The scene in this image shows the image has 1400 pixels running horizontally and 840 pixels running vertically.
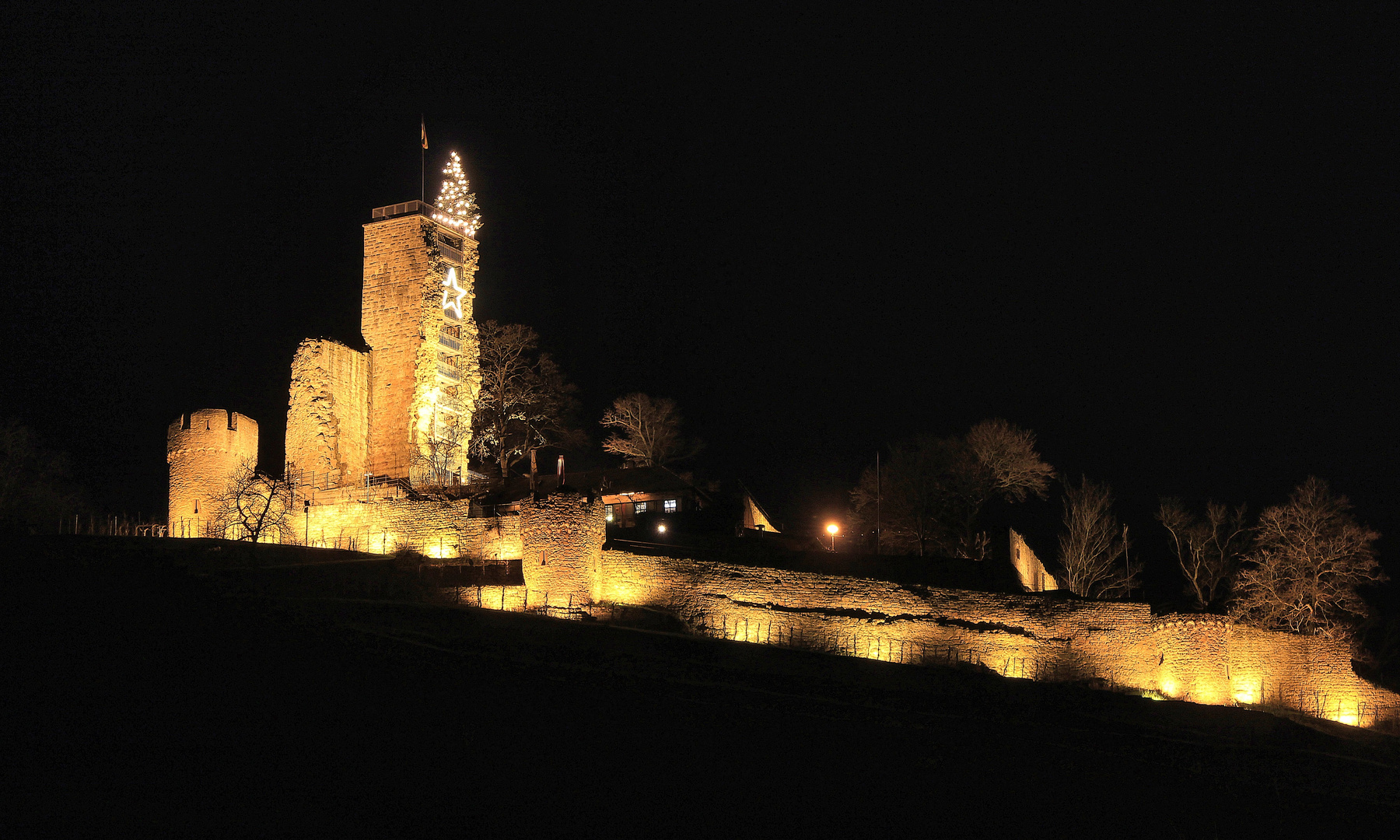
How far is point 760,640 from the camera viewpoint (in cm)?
2956

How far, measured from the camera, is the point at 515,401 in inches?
1940

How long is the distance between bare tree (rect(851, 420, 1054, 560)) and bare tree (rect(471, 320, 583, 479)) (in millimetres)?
15723

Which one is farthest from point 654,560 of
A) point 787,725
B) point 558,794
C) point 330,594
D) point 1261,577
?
point 1261,577

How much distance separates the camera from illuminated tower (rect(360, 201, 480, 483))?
4309 cm

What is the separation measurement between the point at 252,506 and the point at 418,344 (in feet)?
33.4

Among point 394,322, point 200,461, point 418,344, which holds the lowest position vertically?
point 200,461

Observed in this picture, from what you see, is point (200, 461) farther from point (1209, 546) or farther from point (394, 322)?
point (1209, 546)

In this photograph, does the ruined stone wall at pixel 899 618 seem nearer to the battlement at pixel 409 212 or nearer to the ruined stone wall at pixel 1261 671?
the ruined stone wall at pixel 1261 671

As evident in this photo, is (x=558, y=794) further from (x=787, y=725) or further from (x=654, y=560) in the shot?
(x=654, y=560)

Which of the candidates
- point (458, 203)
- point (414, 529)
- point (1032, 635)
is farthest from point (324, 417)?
point (1032, 635)

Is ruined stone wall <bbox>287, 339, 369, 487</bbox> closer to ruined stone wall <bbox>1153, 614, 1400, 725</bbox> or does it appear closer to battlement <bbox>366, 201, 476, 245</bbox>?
battlement <bbox>366, 201, 476, 245</bbox>

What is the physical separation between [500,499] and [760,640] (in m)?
13.6

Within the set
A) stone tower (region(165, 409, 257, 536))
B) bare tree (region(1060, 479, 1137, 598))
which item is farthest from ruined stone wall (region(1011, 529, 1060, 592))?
stone tower (region(165, 409, 257, 536))

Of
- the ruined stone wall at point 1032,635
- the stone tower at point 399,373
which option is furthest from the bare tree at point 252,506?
the ruined stone wall at point 1032,635
